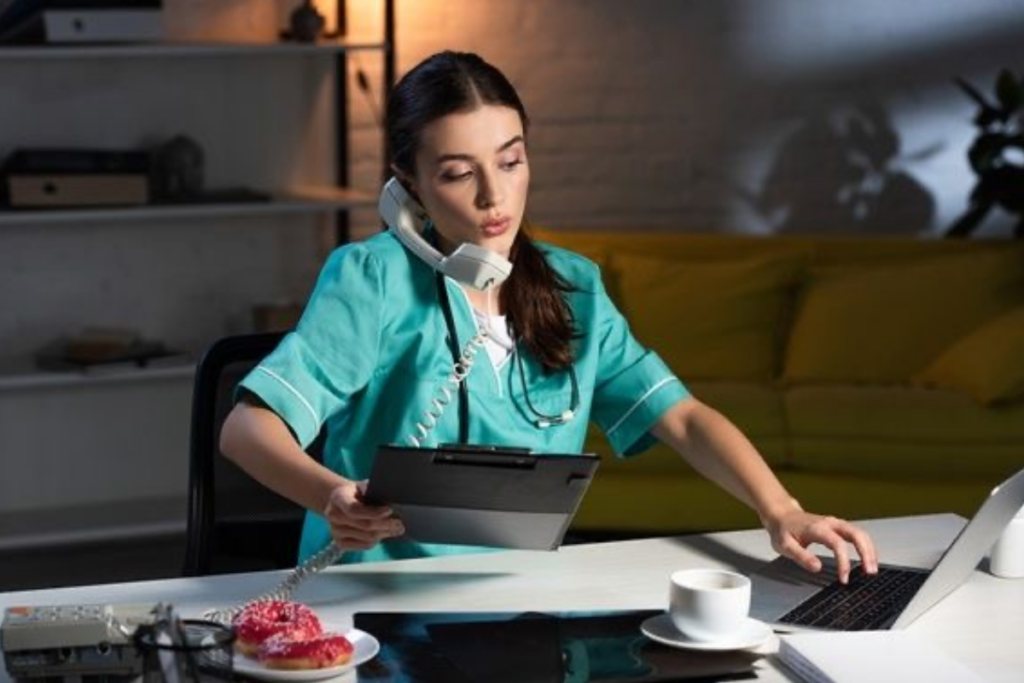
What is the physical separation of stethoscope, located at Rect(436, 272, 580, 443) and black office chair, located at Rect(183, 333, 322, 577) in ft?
0.78

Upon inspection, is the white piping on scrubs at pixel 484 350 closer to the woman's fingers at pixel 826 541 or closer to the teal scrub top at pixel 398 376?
the teal scrub top at pixel 398 376

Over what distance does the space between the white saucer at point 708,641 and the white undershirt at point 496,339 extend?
0.49m

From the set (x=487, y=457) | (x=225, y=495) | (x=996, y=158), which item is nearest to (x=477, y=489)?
(x=487, y=457)

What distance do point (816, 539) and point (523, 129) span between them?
588mm

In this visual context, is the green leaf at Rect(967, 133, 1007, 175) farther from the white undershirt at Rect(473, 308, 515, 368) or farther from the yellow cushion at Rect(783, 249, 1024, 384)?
the white undershirt at Rect(473, 308, 515, 368)

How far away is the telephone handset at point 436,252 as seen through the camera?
2.15 m

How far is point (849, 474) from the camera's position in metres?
4.18

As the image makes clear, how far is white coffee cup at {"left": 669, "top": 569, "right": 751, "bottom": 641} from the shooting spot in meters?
1.84

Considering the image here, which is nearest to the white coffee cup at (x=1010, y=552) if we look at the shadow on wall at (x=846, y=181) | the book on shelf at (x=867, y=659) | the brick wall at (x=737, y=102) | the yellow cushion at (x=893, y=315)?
the book on shelf at (x=867, y=659)

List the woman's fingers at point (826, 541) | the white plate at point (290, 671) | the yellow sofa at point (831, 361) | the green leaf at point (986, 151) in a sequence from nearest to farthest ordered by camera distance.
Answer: the white plate at point (290, 671)
the woman's fingers at point (826, 541)
the yellow sofa at point (831, 361)
the green leaf at point (986, 151)

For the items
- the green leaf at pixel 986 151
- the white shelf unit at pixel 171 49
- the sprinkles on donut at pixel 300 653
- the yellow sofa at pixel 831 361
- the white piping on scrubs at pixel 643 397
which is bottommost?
the yellow sofa at pixel 831 361

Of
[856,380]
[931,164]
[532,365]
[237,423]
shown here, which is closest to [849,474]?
[856,380]

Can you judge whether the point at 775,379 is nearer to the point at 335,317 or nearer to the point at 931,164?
the point at 931,164

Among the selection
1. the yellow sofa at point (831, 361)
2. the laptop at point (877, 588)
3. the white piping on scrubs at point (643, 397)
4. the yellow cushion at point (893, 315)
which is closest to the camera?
the laptop at point (877, 588)
